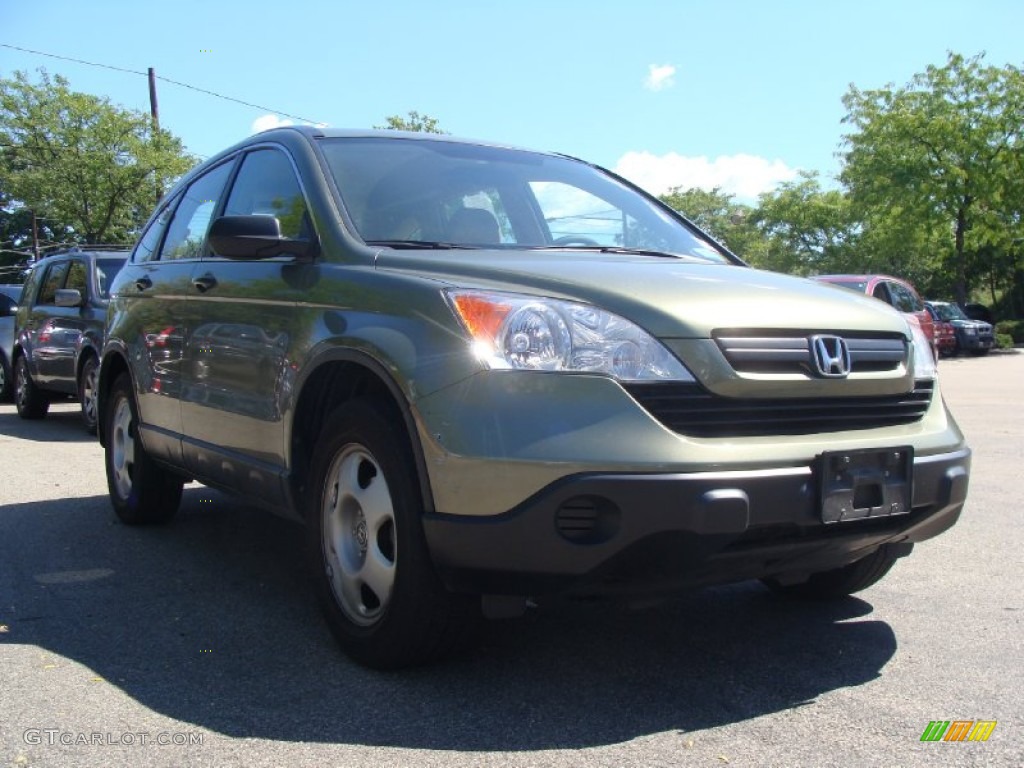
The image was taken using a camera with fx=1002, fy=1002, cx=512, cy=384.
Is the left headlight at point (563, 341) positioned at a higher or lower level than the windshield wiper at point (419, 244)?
lower

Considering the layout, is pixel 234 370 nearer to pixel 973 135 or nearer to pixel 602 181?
pixel 602 181

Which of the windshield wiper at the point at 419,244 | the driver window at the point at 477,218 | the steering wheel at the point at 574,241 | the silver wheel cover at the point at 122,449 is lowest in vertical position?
the silver wheel cover at the point at 122,449

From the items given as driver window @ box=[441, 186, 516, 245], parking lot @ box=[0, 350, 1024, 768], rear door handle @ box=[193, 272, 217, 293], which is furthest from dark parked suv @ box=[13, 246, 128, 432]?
driver window @ box=[441, 186, 516, 245]

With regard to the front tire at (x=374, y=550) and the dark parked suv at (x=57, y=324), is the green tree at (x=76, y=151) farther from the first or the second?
the front tire at (x=374, y=550)

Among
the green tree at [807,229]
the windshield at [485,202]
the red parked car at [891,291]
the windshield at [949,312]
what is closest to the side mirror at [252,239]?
the windshield at [485,202]

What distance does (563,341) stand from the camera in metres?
2.79

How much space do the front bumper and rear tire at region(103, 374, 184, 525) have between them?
2.86 metres

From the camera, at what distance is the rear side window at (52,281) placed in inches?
427

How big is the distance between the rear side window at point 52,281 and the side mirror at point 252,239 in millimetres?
8086

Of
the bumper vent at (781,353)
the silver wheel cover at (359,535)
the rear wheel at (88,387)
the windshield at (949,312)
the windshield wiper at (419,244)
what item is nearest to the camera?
the bumper vent at (781,353)

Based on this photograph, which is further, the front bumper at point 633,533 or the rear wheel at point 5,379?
the rear wheel at point 5,379

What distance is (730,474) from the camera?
106 inches

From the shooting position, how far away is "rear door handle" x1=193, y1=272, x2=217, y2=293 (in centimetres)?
434

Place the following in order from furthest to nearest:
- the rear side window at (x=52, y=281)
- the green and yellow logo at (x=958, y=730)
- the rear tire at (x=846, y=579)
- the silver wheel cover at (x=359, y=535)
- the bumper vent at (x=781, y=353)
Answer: the rear side window at (x=52, y=281) → the rear tire at (x=846, y=579) → the silver wheel cover at (x=359, y=535) → the bumper vent at (x=781, y=353) → the green and yellow logo at (x=958, y=730)
